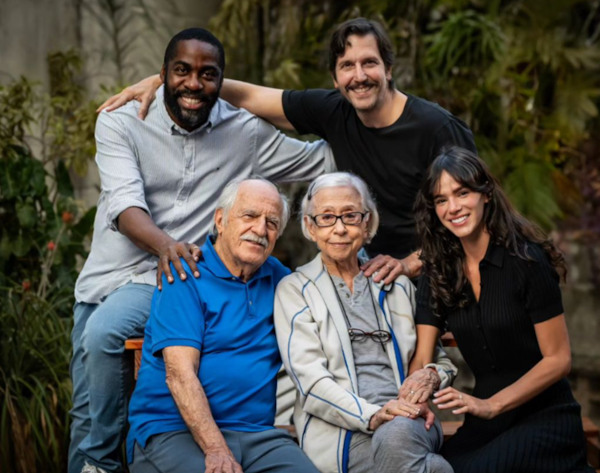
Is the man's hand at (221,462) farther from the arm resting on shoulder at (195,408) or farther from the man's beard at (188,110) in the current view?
the man's beard at (188,110)

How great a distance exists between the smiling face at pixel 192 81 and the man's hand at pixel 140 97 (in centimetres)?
10

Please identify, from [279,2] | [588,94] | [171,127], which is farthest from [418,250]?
[279,2]

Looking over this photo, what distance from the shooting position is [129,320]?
10.2 ft

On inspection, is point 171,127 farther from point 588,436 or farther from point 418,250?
point 588,436

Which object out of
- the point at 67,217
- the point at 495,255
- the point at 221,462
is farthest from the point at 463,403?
the point at 67,217

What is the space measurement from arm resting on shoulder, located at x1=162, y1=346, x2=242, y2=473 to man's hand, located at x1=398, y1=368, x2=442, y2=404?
54 centimetres

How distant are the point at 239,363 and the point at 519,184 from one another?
3247mm

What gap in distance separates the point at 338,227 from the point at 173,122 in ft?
2.58

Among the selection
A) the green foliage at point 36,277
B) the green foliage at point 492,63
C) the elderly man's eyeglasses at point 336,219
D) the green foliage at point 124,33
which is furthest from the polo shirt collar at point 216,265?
the green foliage at point 124,33

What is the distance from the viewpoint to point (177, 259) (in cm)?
297

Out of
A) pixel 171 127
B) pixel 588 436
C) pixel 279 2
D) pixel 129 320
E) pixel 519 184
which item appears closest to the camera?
pixel 129 320

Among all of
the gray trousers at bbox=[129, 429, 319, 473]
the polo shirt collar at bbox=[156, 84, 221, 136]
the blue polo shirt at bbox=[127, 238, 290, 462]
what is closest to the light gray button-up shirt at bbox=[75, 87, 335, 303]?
the polo shirt collar at bbox=[156, 84, 221, 136]

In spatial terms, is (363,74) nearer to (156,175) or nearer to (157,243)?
(156,175)

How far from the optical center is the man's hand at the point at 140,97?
A: 341 centimetres
